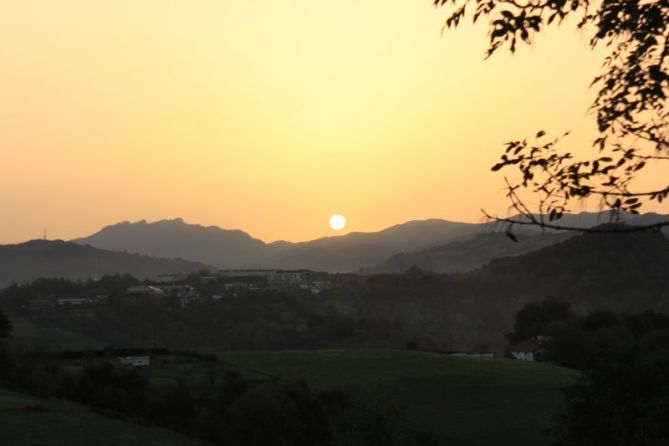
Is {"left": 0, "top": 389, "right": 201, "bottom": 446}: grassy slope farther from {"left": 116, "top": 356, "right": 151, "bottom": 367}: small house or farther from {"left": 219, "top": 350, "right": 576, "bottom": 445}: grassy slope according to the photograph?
{"left": 116, "top": 356, "right": 151, "bottom": 367}: small house

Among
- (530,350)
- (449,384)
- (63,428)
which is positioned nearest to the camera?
(63,428)

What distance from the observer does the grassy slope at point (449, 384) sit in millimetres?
77562

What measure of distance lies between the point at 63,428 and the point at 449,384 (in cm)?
5531

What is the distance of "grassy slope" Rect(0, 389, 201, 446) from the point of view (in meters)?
49.3

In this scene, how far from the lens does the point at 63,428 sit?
175 ft

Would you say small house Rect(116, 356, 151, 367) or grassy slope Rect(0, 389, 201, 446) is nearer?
grassy slope Rect(0, 389, 201, 446)

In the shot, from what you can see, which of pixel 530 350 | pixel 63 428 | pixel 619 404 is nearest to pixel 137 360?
pixel 63 428

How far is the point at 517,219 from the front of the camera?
38.9 feet

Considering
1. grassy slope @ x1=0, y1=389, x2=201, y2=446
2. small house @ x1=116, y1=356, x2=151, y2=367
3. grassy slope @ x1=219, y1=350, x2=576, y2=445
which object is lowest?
grassy slope @ x1=219, y1=350, x2=576, y2=445

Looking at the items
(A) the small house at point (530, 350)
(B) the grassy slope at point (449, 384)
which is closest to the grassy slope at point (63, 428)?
(B) the grassy slope at point (449, 384)

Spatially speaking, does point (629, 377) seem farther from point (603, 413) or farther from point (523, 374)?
point (523, 374)

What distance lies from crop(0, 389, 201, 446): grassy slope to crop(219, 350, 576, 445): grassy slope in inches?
895

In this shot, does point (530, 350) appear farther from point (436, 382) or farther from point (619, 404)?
point (619, 404)

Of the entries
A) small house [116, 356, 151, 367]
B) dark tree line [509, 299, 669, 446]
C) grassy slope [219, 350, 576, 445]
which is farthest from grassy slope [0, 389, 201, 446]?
small house [116, 356, 151, 367]
